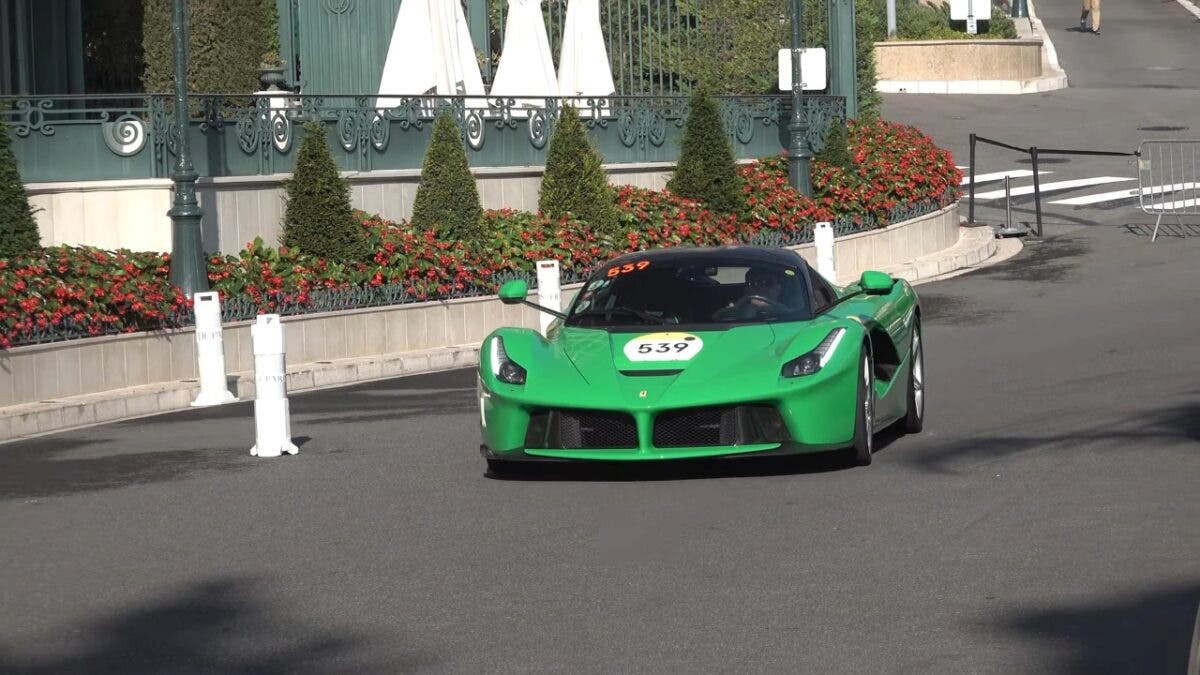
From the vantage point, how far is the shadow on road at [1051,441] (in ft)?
38.4

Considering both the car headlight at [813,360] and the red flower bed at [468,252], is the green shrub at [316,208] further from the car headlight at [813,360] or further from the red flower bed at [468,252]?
the car headlight at [813,360]

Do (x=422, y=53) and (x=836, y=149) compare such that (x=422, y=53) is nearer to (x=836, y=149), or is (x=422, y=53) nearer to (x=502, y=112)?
(x=502, y=112)

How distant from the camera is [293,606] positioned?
8188mm

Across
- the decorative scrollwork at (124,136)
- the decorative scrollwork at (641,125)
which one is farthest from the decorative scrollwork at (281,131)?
the decorative scrollwork at (641,125)

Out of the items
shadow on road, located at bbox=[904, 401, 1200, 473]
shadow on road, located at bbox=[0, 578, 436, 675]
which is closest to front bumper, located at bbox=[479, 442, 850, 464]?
shadow on road, located at bbox=[904, 401, 1200, 473]

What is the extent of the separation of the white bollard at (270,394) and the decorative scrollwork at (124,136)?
7.70m

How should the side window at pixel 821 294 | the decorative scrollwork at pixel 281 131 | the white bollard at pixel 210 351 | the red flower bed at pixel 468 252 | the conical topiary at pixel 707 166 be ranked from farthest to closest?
the conical topiary at pixel 707 166 → the decorative scrollwork at pixel 281 131 → the red flower bed at pixel 468 252 → the white bollard at pixel 210 351 → the side window at pixel 821 294

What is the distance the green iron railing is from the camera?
67.1ft

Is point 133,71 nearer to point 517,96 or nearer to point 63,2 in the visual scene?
point 63,2

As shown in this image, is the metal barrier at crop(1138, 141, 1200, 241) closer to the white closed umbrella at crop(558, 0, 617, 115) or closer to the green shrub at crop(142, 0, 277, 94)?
the white closed umbrella at crop(558, 0, 617, 115)

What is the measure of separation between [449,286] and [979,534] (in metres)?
12.0

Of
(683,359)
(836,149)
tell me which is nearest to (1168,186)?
(836,149)

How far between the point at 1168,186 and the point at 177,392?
71.9 ft

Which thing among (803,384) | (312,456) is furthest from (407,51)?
(803,384)
